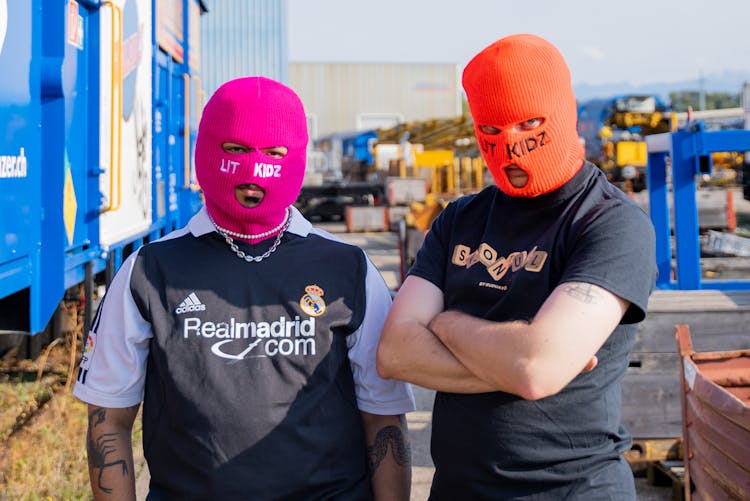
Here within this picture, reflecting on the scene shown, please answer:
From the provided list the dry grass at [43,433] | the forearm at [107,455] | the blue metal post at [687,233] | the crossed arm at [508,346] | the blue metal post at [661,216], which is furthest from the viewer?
the blue metal post at [661,216]

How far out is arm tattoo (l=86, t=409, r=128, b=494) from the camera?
2.10 meters

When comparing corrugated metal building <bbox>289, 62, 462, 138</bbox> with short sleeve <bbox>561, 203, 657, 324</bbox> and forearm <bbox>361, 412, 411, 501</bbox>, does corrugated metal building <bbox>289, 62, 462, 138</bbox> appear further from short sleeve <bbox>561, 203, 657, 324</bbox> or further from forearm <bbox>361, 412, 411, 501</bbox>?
short sleeve <bbox>561, 203, 657, 324</bbox>

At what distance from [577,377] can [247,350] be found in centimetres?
82

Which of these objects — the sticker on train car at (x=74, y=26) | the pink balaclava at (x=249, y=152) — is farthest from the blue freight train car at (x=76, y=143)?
the pink balaclava at (x=249, y=152)

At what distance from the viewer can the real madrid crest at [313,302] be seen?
2.10 meters

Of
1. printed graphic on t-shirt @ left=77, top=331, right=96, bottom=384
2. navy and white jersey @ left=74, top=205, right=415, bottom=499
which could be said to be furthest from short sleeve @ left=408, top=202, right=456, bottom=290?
printed graphic on t-shirt @ left=77, top=331, right=96, bottom=384

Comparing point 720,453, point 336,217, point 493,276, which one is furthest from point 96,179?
point 336,217

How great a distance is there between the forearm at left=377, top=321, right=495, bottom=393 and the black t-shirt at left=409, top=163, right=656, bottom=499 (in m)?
0.08

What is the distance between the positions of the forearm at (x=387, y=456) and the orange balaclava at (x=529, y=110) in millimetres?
708

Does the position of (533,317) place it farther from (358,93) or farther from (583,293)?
(358,93)

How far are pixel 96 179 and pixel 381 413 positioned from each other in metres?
3.03

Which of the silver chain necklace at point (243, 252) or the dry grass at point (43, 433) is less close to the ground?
the silver chain necklace at point (243, 252)

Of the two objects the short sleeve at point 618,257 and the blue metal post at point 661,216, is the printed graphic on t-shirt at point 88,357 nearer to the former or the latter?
the short sleeve at point 618,257

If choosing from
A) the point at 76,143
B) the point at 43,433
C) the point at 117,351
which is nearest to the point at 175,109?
the point at 76,143
